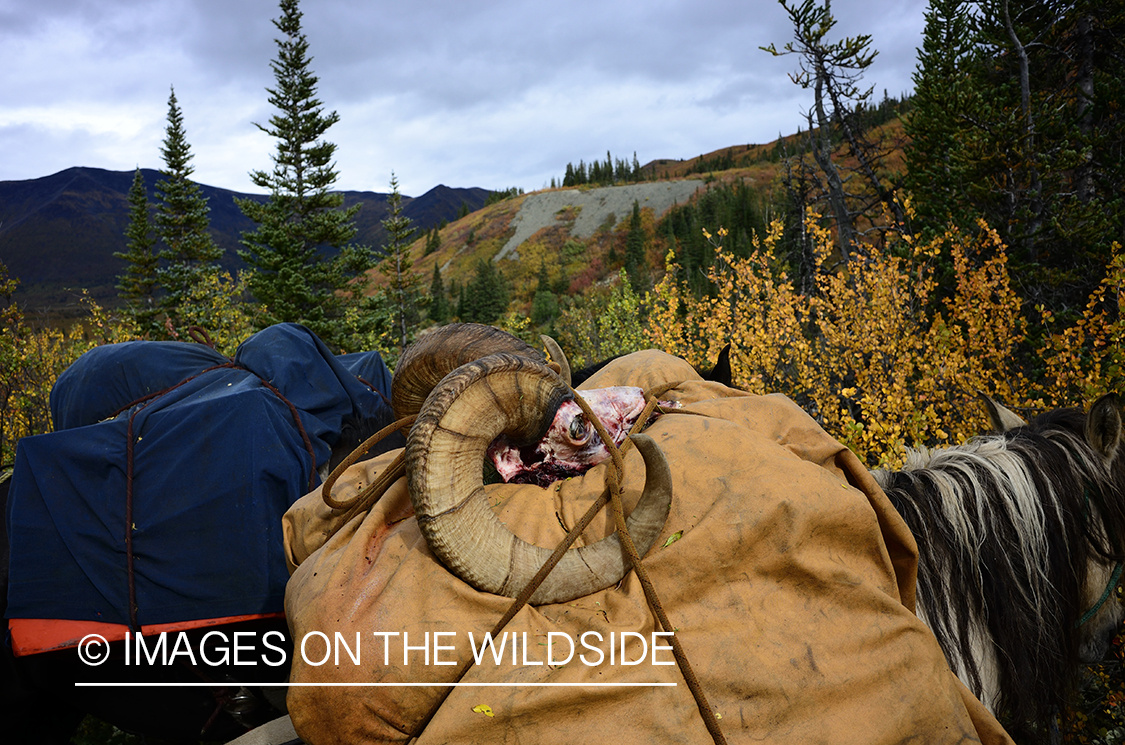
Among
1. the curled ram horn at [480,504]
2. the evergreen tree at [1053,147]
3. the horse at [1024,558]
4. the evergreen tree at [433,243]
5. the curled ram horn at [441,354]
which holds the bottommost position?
the horse at [1024,558]

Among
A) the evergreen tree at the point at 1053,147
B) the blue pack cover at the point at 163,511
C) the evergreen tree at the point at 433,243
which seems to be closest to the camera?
the blue pack cover at the point at 163,511

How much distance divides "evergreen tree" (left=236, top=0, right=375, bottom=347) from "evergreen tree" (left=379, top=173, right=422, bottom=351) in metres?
2.81

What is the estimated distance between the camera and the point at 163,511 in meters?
2.58

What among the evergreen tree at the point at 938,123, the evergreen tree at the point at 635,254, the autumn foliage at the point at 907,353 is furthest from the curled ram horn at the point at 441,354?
the evergreen tree at the point at 635,254

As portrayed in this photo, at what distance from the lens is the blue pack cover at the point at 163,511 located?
2.52 m

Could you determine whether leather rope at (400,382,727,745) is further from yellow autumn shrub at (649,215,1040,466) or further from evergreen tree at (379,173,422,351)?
evergreen tree at (379,173,422,351)

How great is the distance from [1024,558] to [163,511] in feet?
11.8

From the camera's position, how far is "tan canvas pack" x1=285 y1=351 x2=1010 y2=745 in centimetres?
150

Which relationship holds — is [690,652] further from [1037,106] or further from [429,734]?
[1037,106]

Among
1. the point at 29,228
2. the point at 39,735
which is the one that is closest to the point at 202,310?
the point at 39,735

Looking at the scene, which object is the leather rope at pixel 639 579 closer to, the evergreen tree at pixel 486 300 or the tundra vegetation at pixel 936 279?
the tundra vegetation at pixel 936 279

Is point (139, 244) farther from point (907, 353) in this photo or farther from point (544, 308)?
point (907, 353)

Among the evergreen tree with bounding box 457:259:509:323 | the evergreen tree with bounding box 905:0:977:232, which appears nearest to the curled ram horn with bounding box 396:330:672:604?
the evergreen tree with bounding box 905:0:977:232

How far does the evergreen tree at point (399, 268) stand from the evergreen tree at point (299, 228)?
2807 millimetres
